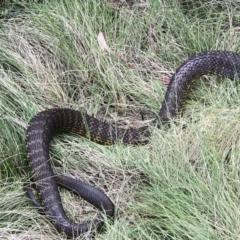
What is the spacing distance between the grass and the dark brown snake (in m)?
0.10

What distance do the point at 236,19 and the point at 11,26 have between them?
8.80 ft

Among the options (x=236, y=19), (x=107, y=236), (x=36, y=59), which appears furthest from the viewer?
(x=236, y=19)

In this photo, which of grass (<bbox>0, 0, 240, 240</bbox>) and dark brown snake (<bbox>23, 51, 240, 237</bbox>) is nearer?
grass (<bbox>0, 0, 240, 240</bbox>)

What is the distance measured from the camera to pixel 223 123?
5820mm

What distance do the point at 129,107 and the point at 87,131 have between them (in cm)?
A: 75

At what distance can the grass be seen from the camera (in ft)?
17.1

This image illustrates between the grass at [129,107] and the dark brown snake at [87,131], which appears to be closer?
the grass at [129,107]

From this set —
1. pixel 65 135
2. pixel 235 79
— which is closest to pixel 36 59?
pixel 65 135

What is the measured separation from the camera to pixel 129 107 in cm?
689

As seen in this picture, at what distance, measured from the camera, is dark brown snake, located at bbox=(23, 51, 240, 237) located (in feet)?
18.1

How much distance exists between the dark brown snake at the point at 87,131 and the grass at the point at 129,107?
10cm

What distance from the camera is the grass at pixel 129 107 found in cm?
522

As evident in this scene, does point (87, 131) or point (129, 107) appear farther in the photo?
point (129, 107)

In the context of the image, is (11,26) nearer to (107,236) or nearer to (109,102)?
(109,102)
